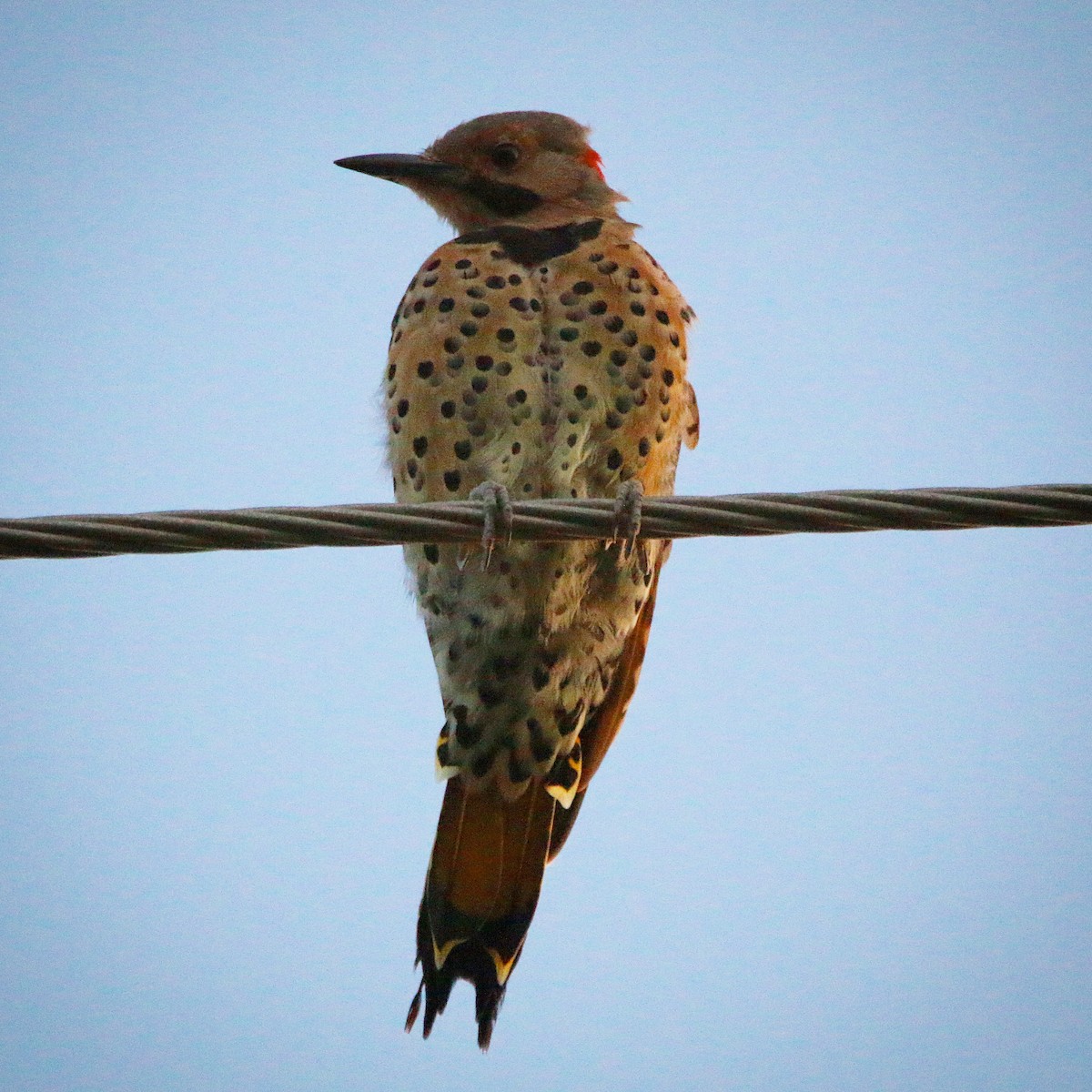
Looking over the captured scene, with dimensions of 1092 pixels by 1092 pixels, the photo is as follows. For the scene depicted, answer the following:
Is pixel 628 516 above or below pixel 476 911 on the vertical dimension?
above

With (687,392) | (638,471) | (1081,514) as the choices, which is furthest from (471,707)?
(1081,514)

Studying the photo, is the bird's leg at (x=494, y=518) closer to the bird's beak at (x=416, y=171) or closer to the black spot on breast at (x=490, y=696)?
the black spot on breast at (x=490, y=696)

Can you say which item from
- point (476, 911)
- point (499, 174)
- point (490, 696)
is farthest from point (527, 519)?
point (499, 174)

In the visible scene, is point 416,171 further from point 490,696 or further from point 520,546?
point 490,696

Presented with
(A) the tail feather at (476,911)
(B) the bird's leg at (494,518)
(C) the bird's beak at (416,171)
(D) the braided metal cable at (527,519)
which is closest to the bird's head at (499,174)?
(C) the bird's beak at (416,171)

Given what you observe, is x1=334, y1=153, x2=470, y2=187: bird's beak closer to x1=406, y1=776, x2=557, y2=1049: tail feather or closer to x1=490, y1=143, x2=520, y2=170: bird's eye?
x1=490, y1=143, x2=520, y2=170: bird's eye

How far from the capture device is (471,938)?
4238mm

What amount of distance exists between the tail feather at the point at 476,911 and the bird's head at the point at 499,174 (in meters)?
2.02

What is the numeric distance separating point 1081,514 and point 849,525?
16.4 inches

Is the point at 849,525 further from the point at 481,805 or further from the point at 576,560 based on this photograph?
the point at 481,805

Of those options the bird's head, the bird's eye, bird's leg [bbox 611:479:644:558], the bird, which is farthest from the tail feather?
the bird's eye

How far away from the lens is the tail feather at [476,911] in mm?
4234

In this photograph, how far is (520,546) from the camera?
13.4ft

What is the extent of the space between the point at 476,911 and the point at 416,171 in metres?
2.45
